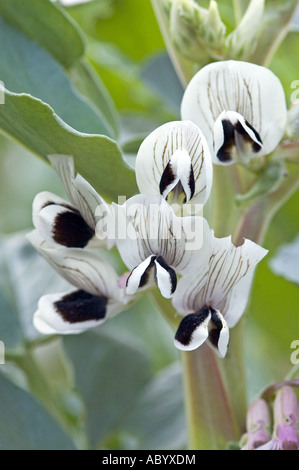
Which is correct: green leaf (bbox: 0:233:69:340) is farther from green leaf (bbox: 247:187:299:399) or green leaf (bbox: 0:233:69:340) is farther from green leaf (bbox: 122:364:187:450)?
green leaf (bbox: 247:187:299:399)

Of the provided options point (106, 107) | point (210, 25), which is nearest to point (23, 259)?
point (106, 107)

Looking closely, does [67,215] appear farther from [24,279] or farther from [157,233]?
[24,279]

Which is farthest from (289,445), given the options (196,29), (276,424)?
(196,29)

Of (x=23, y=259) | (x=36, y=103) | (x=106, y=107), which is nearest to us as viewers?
(x=36, y=103)

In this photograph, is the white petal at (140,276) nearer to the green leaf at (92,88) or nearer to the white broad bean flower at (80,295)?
the white broad bean flower at (80,295)

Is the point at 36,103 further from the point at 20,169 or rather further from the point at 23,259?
the point at 20,169

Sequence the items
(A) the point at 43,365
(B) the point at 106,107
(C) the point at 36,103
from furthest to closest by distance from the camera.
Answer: (A) the point at 43,365
(B) the point at 106,107
(C) the point at 36,103
